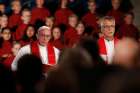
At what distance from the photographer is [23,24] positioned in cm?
1024

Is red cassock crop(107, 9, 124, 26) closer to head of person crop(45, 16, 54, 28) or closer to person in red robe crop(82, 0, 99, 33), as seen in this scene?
person in red robe crop(82, 0, 99, 33)

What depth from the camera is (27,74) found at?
280cm

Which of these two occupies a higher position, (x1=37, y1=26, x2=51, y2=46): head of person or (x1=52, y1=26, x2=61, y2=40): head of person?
(x1=37, y1=26, x2=51, y2=46): head of person

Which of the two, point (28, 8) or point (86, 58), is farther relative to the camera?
point (28, 8)

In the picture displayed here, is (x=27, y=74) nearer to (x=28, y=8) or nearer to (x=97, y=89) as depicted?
(x=97, y=89)

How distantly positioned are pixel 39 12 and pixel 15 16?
1.67 feet

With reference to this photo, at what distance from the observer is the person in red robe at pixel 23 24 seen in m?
10.1

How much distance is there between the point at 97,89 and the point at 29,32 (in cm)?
734

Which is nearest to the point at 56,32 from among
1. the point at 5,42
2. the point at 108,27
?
the point at 5,42

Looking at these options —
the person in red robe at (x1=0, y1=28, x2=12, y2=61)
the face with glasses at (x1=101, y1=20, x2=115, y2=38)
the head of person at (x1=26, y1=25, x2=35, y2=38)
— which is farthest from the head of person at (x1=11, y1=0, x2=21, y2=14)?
the face with glasses at (x1=101, y1=20, x2=115, y2=38)

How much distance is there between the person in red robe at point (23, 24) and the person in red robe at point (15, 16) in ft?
0.63

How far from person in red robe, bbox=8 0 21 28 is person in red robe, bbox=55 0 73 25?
2.52ft

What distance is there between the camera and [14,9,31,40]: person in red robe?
1008 cm

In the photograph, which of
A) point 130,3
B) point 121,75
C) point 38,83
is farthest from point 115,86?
point 130,3
